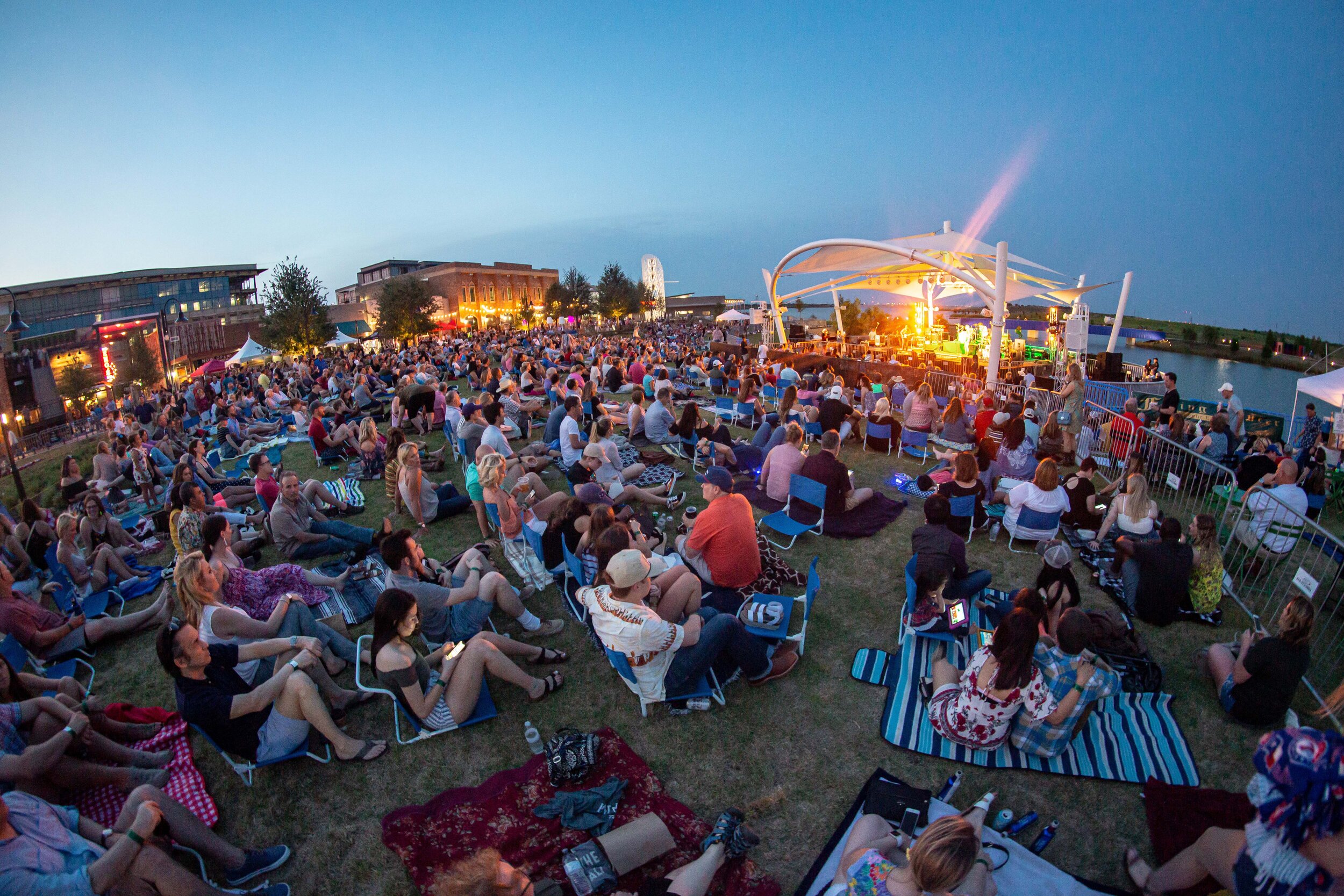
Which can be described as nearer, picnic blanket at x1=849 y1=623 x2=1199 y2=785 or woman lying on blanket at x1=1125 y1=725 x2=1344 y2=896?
woman lying on blanket at x1=1125 y1=725 x2=1344 y2=896

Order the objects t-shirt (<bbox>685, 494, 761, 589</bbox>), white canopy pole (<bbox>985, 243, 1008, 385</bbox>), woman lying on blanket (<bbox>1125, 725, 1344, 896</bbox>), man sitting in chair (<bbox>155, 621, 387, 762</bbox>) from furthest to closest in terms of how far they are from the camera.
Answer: white canopy pole (<bbox>985, 243, 1008, 385</bbox>), t-shirt (<bbox>685, 494, 761, 589</bbox>), man sitting in chair (<bbox>155, 621, 387, 762</bbox>), woman lying on blanket (<bbox>1125, 725, 1344, 896</bbox>)

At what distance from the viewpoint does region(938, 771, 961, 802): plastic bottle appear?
3.22 meters

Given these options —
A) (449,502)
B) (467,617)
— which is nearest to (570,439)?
(449,502)

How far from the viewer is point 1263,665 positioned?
139 inches

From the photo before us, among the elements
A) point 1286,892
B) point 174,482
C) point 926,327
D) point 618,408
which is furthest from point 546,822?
point 926,327

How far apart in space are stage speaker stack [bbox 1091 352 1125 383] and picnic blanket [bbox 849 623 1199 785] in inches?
687

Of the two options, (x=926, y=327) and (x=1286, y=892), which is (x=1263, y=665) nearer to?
(x=1286, y=892)

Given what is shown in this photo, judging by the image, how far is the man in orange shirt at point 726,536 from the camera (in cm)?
467

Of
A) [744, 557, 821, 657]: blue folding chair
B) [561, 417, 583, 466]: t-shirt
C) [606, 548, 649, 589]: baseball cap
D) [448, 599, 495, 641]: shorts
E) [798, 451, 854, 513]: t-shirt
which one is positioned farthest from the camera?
[561, 417, 583, 466]: t-shirt

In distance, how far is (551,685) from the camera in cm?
416

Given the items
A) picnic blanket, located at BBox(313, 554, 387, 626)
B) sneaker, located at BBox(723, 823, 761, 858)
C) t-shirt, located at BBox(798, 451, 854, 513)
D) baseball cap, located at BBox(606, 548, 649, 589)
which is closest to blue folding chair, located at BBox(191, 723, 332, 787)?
picnic blanket, located at BBox(313, 554, 387, 626)

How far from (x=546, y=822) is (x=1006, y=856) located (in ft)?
7.73

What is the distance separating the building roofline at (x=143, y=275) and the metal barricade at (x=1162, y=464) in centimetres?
6288

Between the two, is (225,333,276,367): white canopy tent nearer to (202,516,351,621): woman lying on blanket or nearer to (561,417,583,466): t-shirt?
(561,417,583,466): t-shirt
